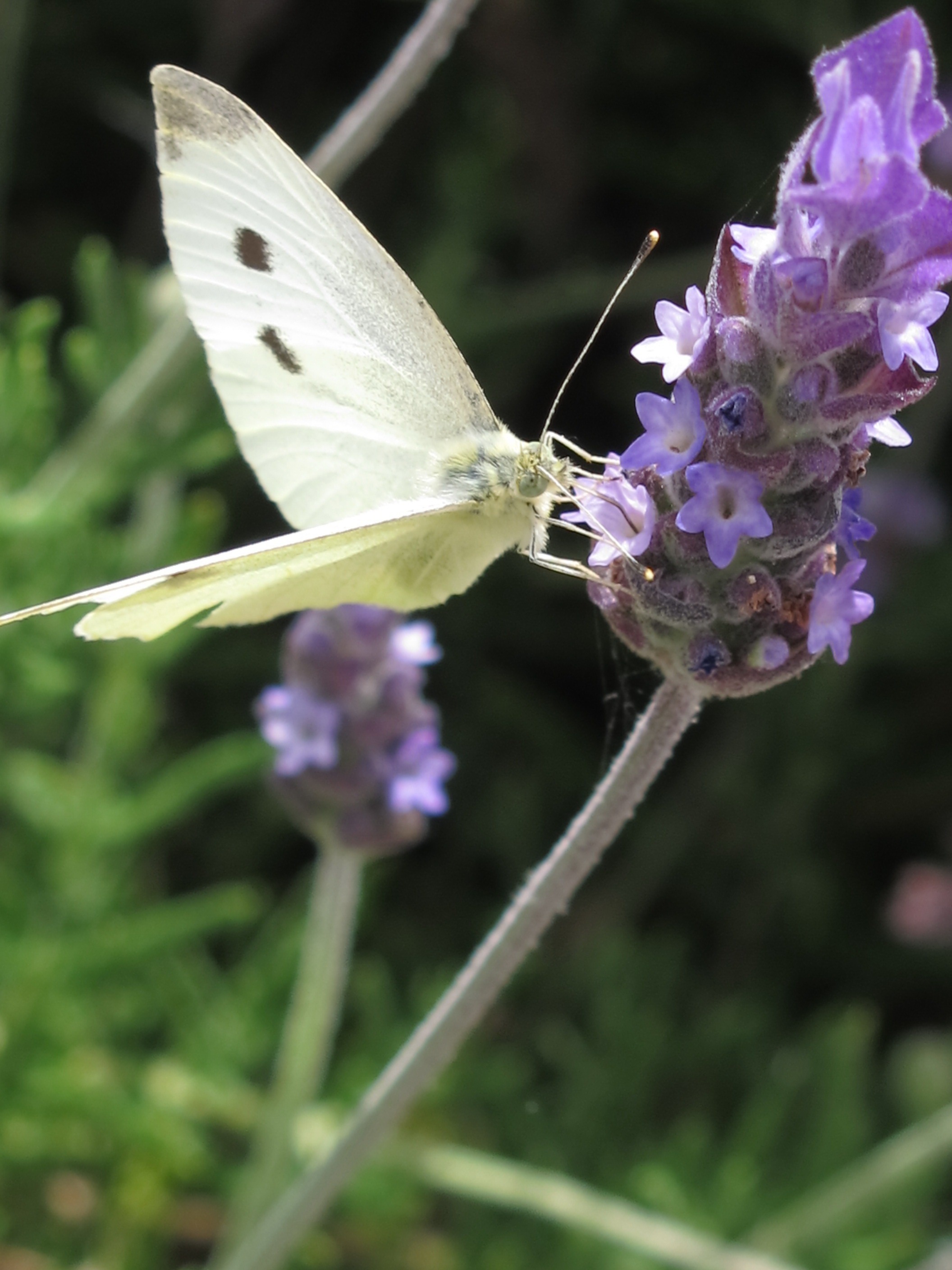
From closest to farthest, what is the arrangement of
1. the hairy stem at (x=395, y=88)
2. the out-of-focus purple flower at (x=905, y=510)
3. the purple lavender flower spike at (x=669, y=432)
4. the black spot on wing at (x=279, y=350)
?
1. the purple lavender flower spike at (x=669, y=432)
2. the black spot on wing at (x=279, y=350)
3. the hairy stem at (x=395, y=88)
4. the out-of-focus purple flower at (x=905, y=510)

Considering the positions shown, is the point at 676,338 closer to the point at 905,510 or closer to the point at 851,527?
the point at 851,527

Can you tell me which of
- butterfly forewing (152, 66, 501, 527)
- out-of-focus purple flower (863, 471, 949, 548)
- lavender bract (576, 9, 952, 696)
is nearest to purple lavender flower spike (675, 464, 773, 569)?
lavender bract (576, 9, 952, 696)

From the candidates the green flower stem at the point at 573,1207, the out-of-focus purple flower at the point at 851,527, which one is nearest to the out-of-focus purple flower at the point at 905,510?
the green flower stem at the point at 573,1207

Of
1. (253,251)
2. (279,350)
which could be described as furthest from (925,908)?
(253,251)

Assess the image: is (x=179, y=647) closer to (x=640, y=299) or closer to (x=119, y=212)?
(x=640, y=299)

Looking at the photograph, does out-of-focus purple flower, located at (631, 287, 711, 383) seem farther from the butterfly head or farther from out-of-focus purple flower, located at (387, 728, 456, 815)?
out-of-focus purple flower, located at (387, 728, 456, 815)

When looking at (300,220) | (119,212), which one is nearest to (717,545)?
(300,220)

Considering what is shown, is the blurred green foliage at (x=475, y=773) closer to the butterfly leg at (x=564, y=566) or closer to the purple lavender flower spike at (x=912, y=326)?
the butterfly leg at (x=564, y=566)
